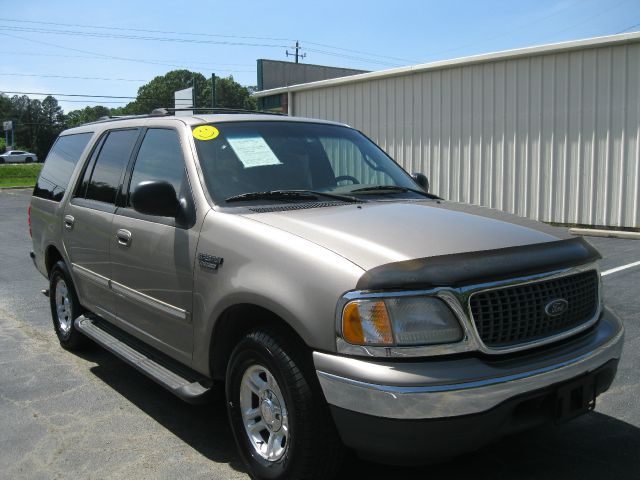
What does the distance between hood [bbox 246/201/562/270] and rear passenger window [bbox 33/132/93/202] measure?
109 inches

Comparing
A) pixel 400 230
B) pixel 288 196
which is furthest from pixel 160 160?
pixel 400 230

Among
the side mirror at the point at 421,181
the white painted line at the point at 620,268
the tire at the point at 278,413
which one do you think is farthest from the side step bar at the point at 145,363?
the white painted line at the point at 620,268

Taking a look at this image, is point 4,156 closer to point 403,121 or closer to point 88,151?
point 403,121

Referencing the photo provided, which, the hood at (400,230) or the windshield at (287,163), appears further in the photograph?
the windshield at (287,163)

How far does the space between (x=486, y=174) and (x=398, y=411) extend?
11.0 meters

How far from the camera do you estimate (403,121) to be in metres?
14.2

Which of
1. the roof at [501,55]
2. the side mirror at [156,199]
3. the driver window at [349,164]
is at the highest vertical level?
the roof at [501,55]

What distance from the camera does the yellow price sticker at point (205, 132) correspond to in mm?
3828

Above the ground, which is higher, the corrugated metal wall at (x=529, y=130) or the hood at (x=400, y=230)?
the corrugated metal wall at (x=529, y=130)

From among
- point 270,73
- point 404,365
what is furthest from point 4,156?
point 404,365

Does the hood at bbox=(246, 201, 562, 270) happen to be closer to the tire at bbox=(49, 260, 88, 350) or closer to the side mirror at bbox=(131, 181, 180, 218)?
the side mirror at bbox=(131, 181, 180, 218)

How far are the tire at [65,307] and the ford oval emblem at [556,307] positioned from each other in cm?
379

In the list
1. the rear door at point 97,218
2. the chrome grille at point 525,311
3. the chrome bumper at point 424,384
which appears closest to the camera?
the chrome bumper at point 424,384

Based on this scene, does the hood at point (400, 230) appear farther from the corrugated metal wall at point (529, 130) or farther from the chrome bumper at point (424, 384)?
the corrugated metal wall at point (529, 130)
